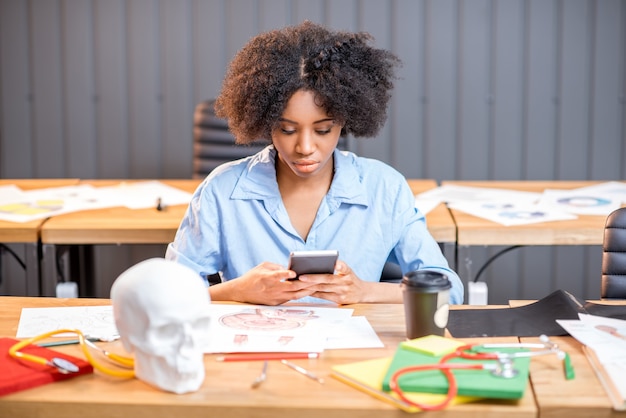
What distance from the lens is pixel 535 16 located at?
4.32 m

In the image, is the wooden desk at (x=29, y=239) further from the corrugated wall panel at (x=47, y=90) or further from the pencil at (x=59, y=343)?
the corrugated wall panel at (x=47, y=90)

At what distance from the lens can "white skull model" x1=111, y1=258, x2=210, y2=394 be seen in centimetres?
149

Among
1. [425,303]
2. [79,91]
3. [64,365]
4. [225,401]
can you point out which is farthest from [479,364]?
[79,91]

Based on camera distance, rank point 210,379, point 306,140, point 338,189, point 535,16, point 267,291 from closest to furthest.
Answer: point 210,379 → point 267,291 → point 306,140 → point 338,189 → point 535,16

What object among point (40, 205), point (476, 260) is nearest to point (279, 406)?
point (40, 205)

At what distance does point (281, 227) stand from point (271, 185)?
113mm

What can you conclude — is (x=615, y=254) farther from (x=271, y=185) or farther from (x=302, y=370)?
(x=302, y=370)

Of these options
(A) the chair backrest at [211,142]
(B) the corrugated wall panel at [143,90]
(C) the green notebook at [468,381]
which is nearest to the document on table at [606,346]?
(C) the green notebook at [468,381]

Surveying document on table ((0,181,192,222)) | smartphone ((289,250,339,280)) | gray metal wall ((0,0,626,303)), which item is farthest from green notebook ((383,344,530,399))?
gray metal wall ((0,0,626,303))

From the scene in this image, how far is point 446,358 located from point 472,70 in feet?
9.68

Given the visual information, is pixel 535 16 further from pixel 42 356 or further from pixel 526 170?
pixel 42 356

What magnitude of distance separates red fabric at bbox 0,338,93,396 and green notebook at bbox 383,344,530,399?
0.55 meters

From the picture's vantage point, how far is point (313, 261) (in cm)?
198

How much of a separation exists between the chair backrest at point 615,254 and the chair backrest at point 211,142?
167 cm
